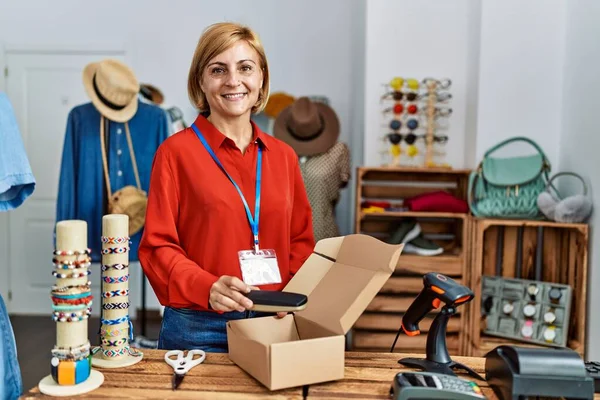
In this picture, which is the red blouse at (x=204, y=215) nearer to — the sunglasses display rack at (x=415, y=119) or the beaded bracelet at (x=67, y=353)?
the beaded bracelet at (x=67, y=353)

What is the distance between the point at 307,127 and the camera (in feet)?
11.4

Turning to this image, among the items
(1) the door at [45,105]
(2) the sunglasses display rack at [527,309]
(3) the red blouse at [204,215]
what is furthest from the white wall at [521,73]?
(1) the door at [45,105]

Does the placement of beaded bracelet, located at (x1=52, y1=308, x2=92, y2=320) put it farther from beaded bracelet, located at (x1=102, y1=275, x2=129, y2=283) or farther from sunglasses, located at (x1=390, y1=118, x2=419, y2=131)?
sunglasses, located at (x1=390, y1=118, x2=419, y2=131)

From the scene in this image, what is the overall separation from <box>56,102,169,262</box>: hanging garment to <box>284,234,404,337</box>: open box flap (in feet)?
6.38

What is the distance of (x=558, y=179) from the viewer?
310cm

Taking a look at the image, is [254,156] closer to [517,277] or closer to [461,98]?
[517,277]

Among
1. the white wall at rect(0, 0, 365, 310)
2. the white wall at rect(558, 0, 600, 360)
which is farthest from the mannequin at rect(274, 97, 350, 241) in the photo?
the white wall at rect(558, 0, 600, 360)

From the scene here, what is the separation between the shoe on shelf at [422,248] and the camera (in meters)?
3.08

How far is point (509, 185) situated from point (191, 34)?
9.53 ft

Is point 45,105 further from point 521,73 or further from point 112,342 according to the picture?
point 112,342

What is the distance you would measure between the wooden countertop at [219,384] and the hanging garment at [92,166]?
194cm

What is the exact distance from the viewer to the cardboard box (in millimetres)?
1068

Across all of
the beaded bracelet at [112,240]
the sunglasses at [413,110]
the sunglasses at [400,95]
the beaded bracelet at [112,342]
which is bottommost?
the beaded bracelet at [112,342]

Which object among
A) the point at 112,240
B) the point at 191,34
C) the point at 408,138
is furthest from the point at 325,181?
the point at 112,240
